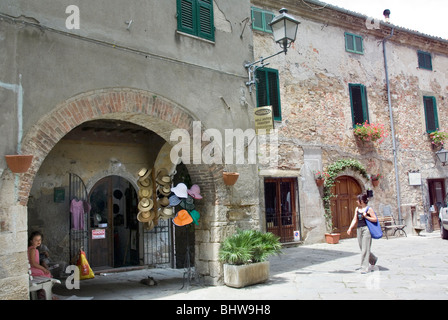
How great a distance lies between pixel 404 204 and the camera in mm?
14211

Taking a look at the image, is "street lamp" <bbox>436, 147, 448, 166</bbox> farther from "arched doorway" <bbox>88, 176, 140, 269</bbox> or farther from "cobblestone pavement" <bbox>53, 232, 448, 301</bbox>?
"arched doorway" <bbox>88, 176, 140, 269</bbox>

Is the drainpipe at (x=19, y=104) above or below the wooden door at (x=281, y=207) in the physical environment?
above

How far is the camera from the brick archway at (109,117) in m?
4.65

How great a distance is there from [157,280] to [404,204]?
1025cm

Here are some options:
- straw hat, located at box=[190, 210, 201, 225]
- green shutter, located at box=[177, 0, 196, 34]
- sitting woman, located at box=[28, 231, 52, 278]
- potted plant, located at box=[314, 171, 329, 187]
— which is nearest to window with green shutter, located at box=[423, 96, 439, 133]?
potted plant, located at box=[314, 171, 329, 187]

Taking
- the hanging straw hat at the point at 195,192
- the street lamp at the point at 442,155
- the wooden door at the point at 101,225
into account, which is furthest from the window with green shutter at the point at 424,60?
the wooden door at the point at 101,225

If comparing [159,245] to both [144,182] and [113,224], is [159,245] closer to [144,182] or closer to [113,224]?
[113,224]

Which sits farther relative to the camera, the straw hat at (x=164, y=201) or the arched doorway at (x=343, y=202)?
the arched doorway at (x=343, y=202)

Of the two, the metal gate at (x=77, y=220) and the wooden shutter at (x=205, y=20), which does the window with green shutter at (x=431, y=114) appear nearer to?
the wooden shutter at (x=205, y=20)

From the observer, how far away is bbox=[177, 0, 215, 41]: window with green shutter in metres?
6.55

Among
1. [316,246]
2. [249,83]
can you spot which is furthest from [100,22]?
[316,246]

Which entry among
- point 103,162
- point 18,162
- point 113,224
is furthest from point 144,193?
point 113,224

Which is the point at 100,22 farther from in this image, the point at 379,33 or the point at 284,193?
the point at 379,33

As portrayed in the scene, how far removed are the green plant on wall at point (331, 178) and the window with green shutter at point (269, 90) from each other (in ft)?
8.13
